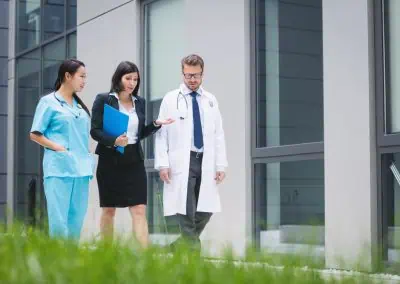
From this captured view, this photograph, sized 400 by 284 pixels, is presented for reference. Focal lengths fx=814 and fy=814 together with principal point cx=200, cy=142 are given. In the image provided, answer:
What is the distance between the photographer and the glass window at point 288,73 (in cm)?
816

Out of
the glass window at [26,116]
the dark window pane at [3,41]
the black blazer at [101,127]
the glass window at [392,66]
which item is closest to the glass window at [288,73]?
the glass window at [392,66]

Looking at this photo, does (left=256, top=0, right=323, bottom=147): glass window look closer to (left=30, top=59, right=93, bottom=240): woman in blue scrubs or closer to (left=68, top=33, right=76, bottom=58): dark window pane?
(left=30, top=59, right=93, bottom=240): woman in blue scrubs

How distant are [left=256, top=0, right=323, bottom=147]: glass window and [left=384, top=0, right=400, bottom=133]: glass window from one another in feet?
3.14

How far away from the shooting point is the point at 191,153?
6.68 m

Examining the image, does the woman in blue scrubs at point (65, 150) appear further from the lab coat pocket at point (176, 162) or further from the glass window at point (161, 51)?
the glass window at point (161, 51)

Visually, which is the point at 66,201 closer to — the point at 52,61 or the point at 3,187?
the point at 52,61

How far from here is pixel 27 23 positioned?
1653 centimetres

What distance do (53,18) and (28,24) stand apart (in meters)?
1.56

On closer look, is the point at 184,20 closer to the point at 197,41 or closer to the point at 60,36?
the point at 197,41

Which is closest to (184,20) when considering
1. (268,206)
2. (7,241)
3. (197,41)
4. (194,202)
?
(197,41)

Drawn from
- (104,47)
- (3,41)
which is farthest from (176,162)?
(3,41)

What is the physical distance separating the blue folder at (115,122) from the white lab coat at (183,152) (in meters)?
0.33

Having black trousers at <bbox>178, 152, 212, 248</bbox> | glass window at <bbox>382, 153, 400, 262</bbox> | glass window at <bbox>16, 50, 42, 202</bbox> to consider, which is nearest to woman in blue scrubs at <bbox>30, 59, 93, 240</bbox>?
black trousers at <bbox>178, 152, 212, 248</bbox>

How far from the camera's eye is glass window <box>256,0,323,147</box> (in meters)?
8.16
